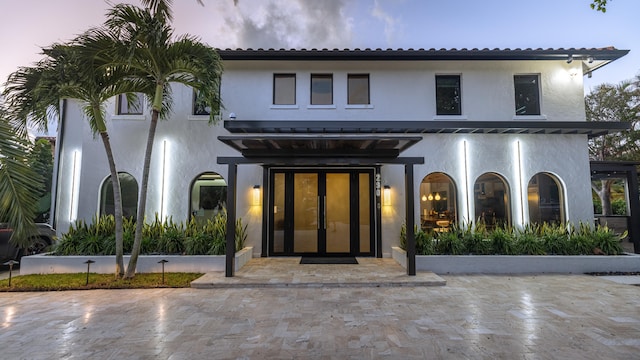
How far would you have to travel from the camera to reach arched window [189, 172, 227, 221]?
9.25 m

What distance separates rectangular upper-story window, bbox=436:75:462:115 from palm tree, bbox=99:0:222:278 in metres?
6.66

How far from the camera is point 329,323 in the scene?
4.52 m

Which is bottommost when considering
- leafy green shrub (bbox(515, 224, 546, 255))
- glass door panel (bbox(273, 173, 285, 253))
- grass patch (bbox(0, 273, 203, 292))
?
grass patch (bbox(0, 273, 203, 292))

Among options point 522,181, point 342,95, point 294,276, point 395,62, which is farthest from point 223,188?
point 522,181

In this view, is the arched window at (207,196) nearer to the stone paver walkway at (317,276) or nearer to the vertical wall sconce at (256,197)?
the vertical wall sconce at (256,197)

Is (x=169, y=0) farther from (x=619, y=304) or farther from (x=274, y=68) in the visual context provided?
(x=619, y=304)

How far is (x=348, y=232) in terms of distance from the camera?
9.41m

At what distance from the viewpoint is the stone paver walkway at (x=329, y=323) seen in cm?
367

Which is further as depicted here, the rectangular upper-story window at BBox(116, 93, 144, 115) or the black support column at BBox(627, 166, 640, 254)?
the rectangular upper-story window at BBox(116, 93, 144, 115)

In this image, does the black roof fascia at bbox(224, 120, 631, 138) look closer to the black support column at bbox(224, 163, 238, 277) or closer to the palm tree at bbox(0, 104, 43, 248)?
the black support column at bbox(224, 163, 238, 277)

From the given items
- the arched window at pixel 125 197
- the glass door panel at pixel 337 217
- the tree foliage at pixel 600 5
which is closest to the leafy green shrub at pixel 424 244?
the glass door panel at pixel 337 217

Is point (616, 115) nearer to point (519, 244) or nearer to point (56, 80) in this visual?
point (519, 244)

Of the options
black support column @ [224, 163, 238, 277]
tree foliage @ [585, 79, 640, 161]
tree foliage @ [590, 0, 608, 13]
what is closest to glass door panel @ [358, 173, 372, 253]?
black support column @ [224, 163, 238, 277]

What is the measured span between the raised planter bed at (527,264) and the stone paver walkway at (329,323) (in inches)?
41.6
